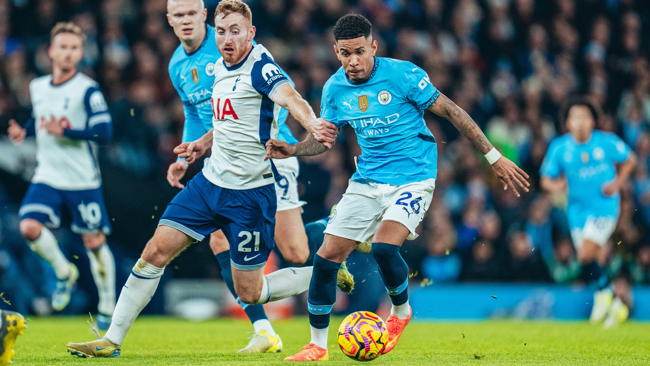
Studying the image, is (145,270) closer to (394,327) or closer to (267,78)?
(267,78)

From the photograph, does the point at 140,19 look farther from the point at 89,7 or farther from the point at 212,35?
the point at 212,35

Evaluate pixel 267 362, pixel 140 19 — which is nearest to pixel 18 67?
pixel 140 19

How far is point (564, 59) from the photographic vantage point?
1597cm

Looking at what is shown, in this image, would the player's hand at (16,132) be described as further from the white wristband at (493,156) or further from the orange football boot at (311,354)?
the white wristband at (493,156)

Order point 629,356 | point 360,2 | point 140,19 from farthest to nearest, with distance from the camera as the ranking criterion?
point 360,2 → point 140,19 → point 629,356

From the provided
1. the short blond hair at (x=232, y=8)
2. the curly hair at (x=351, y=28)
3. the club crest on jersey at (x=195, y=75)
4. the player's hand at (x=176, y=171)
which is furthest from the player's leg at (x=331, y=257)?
the club crest on jersey at (x=195, y=75)

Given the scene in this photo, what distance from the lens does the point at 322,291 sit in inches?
208

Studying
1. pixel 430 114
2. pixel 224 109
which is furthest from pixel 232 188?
pixel 430 114

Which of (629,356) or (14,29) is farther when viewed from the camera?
(14,29)

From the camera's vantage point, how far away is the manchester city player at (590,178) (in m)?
9.32

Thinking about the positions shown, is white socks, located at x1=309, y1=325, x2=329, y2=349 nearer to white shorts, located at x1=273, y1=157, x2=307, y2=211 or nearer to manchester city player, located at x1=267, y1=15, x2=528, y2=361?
manchester city player, located at x1=267, y1=15, x2=528, y2=361

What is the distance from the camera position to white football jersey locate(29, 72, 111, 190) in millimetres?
8070

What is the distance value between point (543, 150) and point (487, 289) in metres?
3.94

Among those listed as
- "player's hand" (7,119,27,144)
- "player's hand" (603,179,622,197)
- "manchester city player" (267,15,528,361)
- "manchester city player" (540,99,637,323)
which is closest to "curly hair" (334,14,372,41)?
"manchester city player" (267,15,528,361)
